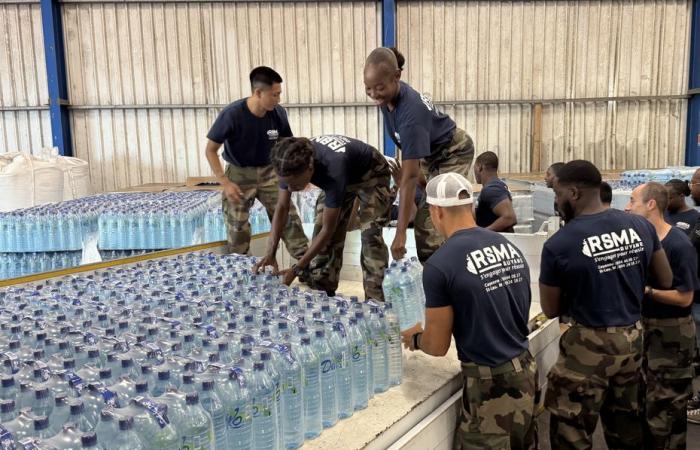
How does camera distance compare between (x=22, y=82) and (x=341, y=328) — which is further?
(x=22, y=82)

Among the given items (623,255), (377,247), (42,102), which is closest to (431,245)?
(377,247)

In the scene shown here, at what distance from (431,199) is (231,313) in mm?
1186

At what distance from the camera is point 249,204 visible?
16.2ft

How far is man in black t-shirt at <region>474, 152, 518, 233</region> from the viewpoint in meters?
4.92

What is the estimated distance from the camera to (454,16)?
38.5ft

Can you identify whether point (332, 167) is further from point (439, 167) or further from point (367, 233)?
point (439, 167)

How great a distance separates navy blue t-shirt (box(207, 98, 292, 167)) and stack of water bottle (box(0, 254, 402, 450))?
5.18 feet

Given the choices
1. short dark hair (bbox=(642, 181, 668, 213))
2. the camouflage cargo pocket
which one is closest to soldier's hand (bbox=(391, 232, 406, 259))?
the camouflage cargo pocket

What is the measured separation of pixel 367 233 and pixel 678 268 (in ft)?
6.43

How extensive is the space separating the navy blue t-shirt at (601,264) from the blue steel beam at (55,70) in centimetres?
1105

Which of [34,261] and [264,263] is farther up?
[264,263]

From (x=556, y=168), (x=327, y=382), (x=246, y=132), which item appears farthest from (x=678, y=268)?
(x=246, y=132)

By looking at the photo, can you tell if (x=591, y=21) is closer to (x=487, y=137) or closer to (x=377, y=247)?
A: (x=487, y=137)

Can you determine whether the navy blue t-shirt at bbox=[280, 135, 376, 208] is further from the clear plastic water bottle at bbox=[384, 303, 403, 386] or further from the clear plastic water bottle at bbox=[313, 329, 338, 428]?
the clear plastic water bottle at bbox=[313, 329, 338, 428]
